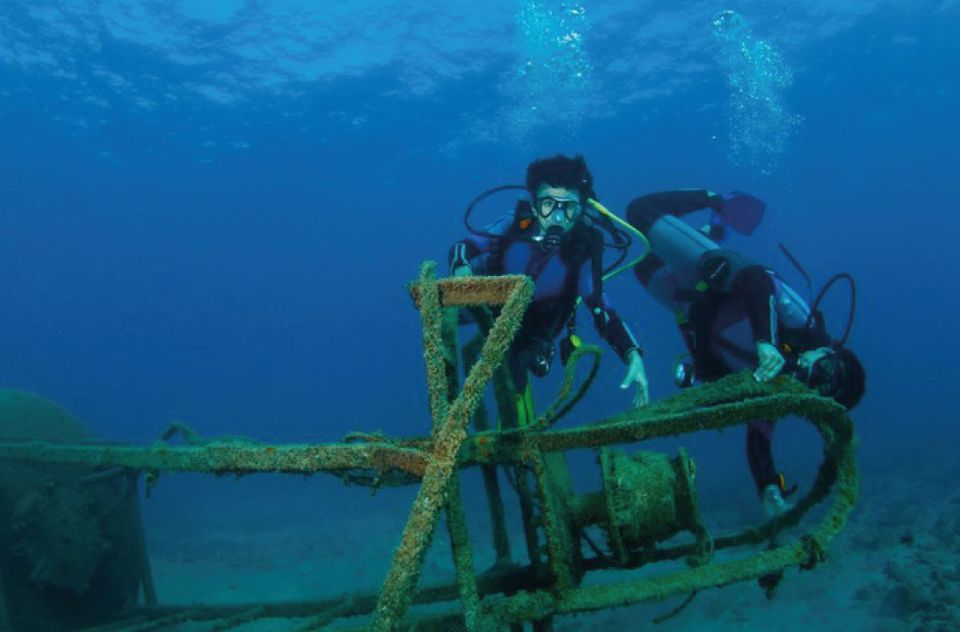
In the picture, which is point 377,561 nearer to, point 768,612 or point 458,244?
point 768,612

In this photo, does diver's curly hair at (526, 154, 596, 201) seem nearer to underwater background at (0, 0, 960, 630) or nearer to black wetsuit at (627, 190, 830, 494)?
black wetsuit at (627, 190, 830, 494)

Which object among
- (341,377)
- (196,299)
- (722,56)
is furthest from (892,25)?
(341,377)

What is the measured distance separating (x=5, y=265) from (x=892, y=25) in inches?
3036

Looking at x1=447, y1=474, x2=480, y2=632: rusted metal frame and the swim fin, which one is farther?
the swim fin

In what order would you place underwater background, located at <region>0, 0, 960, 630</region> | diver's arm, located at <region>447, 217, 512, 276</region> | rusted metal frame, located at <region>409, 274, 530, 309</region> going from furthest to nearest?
1. underwater background, located at <region>0, 0, 960, 630</region>
2. diver's arm, located at <region>447, 217, 512, 276</region>
3. rusted metal frame, located at <region>409, 274, 530, 309</region>

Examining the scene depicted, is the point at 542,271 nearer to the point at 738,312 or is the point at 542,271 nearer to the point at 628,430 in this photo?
the point at 738,312

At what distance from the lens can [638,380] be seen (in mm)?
4055

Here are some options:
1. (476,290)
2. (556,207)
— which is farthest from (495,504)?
(556,207)

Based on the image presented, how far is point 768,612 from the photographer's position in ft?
24.6

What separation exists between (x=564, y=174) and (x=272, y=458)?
13.6 feet

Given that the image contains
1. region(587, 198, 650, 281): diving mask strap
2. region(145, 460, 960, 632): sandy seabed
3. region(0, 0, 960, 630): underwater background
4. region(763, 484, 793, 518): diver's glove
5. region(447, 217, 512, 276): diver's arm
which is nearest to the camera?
region(763, 484, 793, 518): diver's glove

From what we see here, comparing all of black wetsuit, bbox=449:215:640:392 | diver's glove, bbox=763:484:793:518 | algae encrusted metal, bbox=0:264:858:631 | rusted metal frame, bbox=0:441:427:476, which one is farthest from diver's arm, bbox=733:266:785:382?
rusted metal frame, bbox=0:441:427:476

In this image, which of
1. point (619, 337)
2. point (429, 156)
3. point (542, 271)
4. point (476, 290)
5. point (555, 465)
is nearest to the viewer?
point (476, 290)

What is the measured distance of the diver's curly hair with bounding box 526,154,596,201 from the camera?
5496 millimetres
